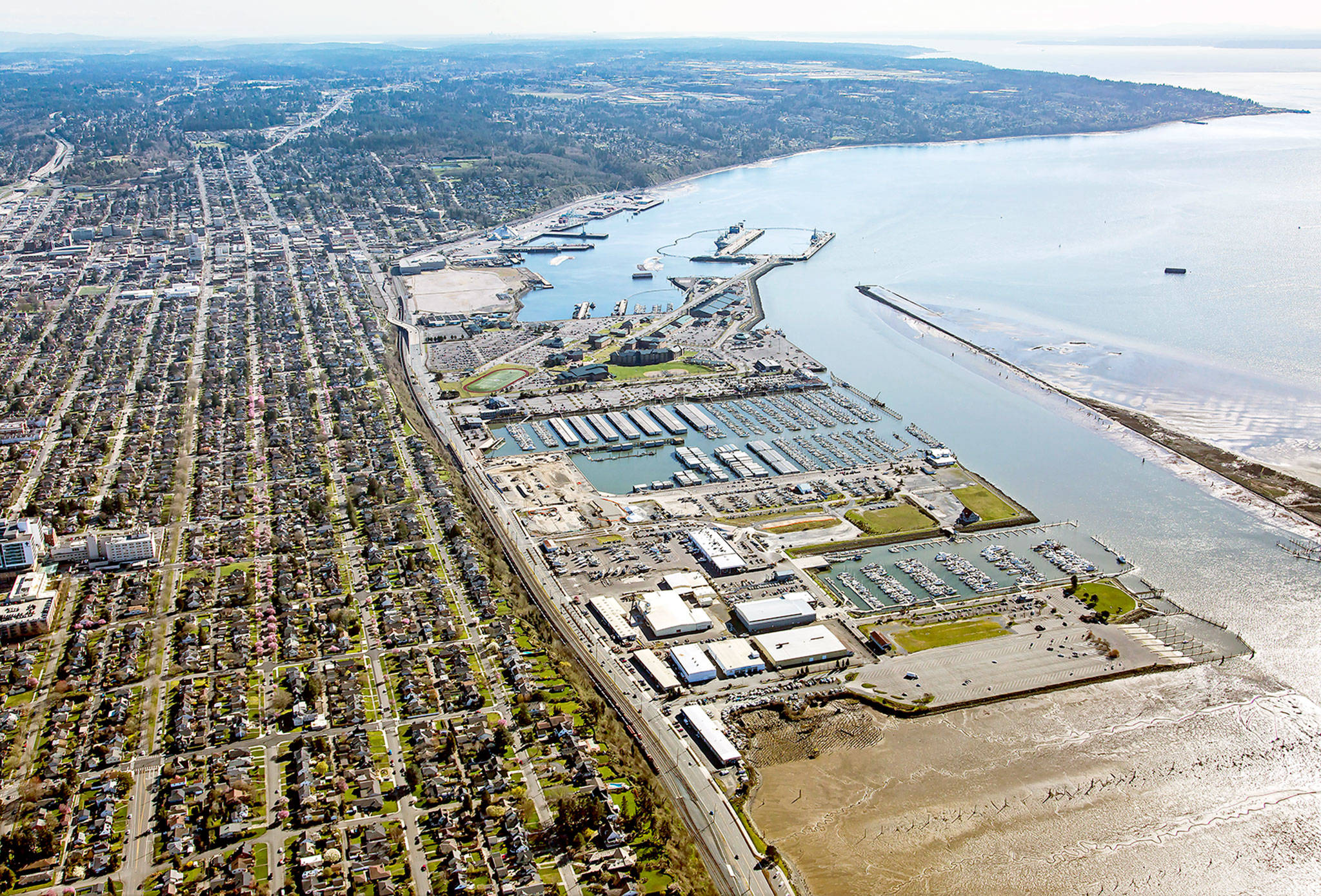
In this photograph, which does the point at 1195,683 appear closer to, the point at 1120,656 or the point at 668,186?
the point at 1120,656

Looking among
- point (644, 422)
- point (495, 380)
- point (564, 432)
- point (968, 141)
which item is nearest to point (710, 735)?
point (564, 432)

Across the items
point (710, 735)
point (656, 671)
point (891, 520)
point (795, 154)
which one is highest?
point (795, 154)

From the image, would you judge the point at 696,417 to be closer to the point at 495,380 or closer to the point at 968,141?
the point at 495,380

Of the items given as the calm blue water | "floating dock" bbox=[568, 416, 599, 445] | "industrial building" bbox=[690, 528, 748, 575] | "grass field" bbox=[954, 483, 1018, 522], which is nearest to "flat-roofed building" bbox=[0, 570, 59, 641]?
"industrial building" bbox=[690, 528, 748, 575]

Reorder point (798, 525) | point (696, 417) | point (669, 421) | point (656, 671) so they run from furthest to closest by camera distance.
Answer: point (696, 417)
point (669, 421)
point (798, 525)
point (656, 671)

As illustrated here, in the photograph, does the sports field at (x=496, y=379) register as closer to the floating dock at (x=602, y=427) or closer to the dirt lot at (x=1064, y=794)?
the floating dock at (x=602, y=427)

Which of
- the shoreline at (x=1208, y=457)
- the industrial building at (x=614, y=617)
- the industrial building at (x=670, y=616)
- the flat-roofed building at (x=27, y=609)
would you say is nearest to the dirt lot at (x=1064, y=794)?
the industrial building at (x=670, y=616)
